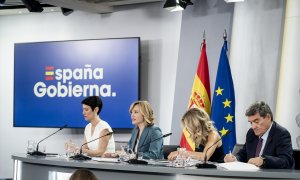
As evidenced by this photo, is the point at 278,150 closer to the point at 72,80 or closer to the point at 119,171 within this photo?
the point at 119,171

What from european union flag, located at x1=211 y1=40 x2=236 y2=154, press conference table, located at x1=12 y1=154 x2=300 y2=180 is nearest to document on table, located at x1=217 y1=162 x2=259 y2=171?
press conference table, located at x1=12 y1=154 x2=300 y2=180

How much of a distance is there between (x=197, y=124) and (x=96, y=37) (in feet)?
11.9

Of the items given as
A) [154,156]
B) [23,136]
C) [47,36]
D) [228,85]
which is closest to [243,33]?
[228,85]

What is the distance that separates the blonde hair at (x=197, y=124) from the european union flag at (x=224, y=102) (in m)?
1.35

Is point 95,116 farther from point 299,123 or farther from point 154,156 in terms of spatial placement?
point 299,123

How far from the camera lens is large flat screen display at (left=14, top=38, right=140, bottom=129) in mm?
7199

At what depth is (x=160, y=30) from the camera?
7.29 meters

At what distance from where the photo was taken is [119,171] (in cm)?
411

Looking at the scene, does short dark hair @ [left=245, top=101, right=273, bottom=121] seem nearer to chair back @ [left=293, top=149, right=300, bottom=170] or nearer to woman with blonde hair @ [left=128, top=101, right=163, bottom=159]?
chair back @ [left=293, top=149, right=300, bottom=170]

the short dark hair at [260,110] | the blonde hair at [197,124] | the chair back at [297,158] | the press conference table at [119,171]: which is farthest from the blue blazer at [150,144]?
the chair back at [297,158]

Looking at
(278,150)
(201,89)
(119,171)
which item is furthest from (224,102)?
(119,171)

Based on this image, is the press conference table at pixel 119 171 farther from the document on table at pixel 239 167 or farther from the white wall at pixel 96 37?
the white wall at pixel 96 37

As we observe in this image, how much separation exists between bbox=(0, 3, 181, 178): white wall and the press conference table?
2.65 m

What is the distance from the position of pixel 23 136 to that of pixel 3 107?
581 mm
